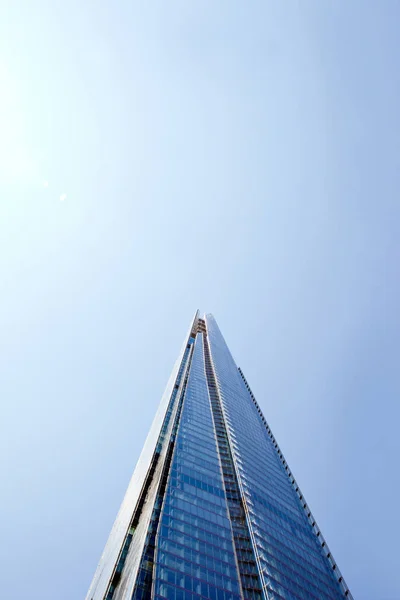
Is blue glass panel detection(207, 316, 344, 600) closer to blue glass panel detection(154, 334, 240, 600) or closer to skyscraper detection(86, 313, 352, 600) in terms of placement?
skyscraper detection(86, 313, 352, 600)

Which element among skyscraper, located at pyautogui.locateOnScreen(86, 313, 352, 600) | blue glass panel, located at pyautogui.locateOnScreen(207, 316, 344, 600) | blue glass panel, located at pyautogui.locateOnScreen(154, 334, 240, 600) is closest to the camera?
blue glass panel, located at pyautogui.locateOnScreen(154, 334, 240, 600)

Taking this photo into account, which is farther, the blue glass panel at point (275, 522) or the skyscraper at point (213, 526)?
the blue glass panel at point (275, 522)

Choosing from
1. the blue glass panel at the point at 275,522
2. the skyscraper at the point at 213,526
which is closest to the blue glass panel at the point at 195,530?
the skyscraper at the point at 213,526

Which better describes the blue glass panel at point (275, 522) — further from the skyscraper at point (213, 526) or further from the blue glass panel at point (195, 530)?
the blue glass panel at point (195, 530)

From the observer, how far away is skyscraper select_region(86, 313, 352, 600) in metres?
35.3

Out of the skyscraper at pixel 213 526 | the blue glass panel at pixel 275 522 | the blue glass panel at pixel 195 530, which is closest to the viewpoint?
the blue glass panel at pixel 195 530

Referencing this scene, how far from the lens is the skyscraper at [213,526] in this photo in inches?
1391

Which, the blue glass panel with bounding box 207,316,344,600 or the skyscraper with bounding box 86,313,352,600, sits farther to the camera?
the blue glass panel with bounding box 207,316,344,600

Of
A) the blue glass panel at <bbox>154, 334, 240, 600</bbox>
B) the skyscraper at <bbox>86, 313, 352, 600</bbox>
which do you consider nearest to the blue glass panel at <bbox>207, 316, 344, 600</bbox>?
the skyscraper at <bbox>86, 313, 352, 600</bbox>

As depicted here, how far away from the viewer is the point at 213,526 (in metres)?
44.9

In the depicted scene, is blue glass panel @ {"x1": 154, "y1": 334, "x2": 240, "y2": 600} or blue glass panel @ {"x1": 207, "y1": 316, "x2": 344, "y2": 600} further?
blue glass panel @ {"x1": 207, "y1": 316, "x2": 344, "y2": 600}

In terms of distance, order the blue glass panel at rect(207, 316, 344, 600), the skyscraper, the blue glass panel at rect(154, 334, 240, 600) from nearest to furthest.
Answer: the blue glass panel at rect(154, 334, 240, 600)
the skyscraper
the blue glass panel at rect(207, 316, 344, 600)

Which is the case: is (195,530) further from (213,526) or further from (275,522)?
(275,522)

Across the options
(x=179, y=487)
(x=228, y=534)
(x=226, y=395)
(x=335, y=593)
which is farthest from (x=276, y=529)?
(x=226, y=395)
